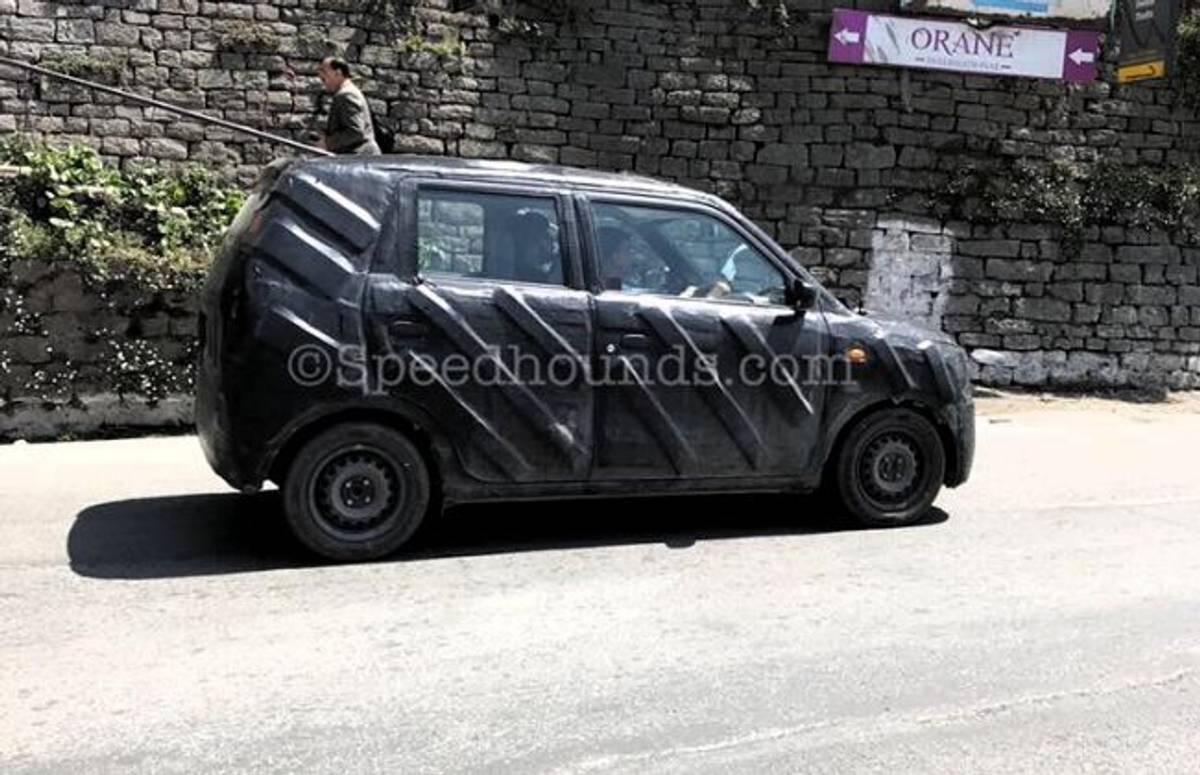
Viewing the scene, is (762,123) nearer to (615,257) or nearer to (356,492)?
(615,257)

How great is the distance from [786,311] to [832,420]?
641 mm

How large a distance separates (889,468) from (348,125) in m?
5.70

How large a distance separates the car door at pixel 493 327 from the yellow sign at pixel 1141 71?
9.60 m

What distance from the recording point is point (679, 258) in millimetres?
5738

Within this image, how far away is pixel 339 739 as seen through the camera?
3.49 meters

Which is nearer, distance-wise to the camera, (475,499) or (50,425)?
(475,499)

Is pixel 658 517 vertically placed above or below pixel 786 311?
below

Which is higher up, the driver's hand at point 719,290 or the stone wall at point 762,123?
the stone wall at point 762,123

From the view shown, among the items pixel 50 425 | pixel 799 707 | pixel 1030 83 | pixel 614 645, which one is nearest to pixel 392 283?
pixel 614 645

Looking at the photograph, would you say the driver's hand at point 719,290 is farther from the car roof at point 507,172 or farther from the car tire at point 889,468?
the car tire at point 889,468

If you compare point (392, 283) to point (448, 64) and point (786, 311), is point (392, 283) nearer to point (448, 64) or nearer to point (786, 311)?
point (786, 311)

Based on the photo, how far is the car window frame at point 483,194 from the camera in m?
5.30

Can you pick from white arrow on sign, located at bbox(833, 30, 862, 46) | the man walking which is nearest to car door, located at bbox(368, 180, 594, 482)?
the man walking

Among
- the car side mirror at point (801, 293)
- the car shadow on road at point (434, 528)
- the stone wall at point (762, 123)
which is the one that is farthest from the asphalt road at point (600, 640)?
the stone wall at point (762, 123)
